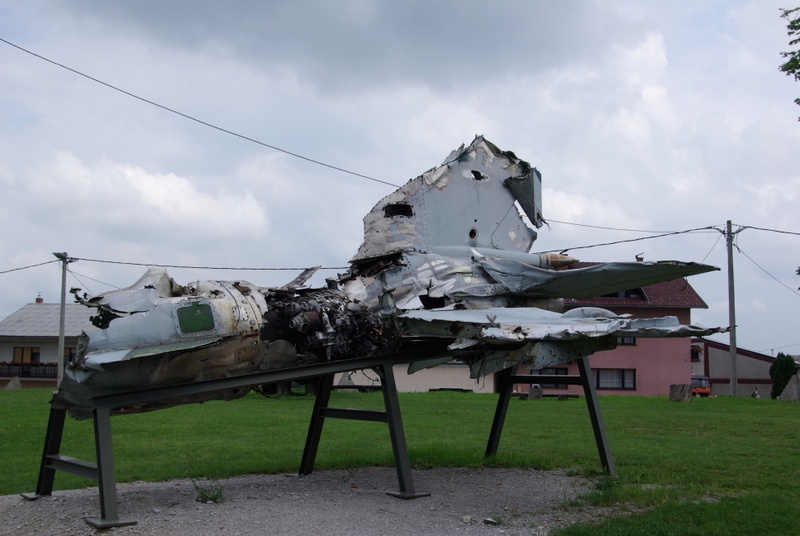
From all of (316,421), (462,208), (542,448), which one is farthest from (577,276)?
(542,448)

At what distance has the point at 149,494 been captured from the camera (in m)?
10.5

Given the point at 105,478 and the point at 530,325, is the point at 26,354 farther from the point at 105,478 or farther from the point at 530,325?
the point at 530,325

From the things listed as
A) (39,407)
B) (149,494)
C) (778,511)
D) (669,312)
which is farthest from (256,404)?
(669,312)

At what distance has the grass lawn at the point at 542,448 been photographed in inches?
388

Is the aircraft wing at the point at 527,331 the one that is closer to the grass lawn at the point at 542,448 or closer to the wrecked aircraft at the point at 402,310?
the wrecked aircraft at the point at 402,310

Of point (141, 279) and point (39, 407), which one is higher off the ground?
point (141, 279)

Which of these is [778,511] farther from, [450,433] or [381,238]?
[450,433]

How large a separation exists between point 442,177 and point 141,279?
16.2 feet

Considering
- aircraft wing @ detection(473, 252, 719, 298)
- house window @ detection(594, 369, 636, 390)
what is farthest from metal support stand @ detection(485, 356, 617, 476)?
house window @ detection(594, 369, 636, 390)

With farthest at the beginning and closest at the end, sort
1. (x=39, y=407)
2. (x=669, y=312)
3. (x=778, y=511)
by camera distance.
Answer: (x=669, y=312) < (x=39, y=407) < (x=778, y=511)

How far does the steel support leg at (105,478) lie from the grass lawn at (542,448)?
12.0ft

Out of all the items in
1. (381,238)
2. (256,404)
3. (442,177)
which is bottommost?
(256,404)

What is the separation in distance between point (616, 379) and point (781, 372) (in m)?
8.06

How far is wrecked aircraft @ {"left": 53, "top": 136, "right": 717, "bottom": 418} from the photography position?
8.93 meters
